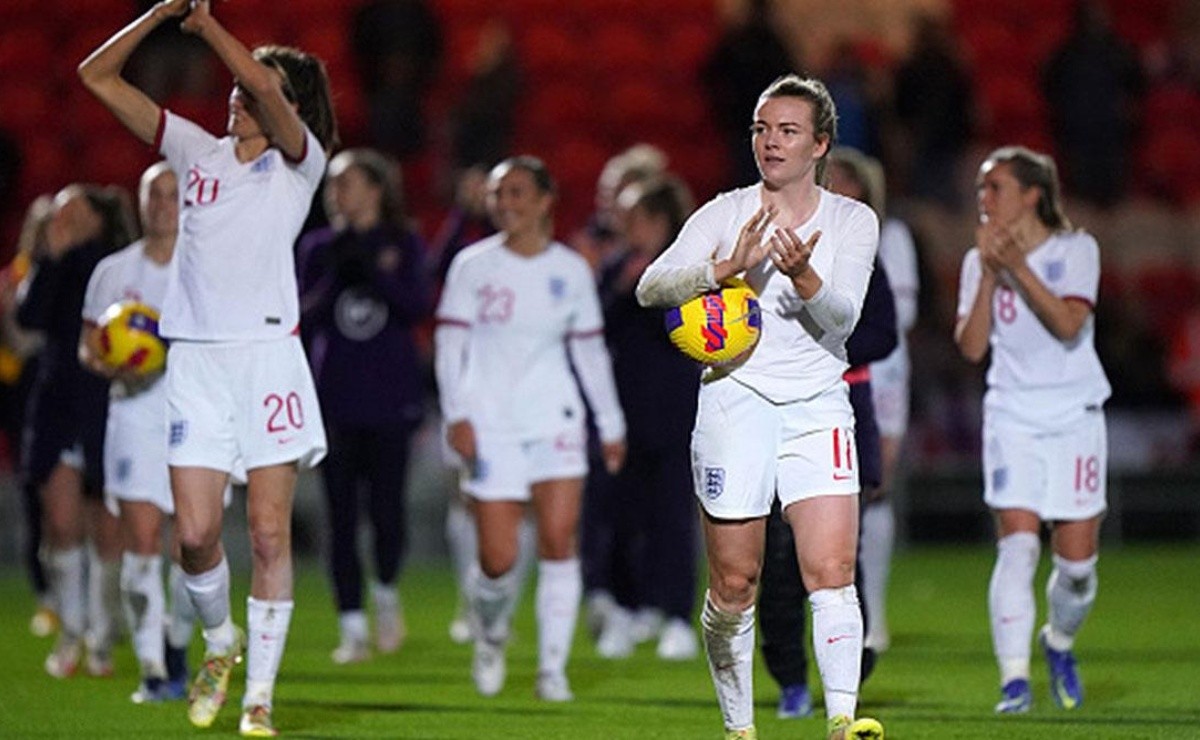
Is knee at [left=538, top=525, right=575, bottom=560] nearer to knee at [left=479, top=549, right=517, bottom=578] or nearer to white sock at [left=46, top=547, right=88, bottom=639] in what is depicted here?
knee at [left=479, top=549, right=517, bottom=578]

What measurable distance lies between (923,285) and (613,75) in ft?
28.5

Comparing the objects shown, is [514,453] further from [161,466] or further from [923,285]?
[923,285]

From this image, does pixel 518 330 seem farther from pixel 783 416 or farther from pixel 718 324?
pixel 718 324

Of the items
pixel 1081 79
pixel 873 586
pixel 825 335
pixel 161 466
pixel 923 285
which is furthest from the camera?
pixel 1081 79

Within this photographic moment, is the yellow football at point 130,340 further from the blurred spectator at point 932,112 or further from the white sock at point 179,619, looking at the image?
the blurred spectator at point 932,112

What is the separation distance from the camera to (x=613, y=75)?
21609 millimetres

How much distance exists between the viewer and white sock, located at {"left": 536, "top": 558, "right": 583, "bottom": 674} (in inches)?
410

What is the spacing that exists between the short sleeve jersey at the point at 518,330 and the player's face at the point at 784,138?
115 inches

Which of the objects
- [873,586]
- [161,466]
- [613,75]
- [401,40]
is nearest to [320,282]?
[161,466]

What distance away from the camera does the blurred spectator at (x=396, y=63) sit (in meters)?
19.5

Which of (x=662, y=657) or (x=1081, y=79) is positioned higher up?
(x=1081, y=79)

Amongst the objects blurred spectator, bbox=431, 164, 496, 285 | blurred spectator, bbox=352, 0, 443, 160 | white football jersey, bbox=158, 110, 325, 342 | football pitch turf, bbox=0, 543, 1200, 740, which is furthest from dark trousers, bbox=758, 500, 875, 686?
blurred spectator, bbox=352, 0, 443, 160

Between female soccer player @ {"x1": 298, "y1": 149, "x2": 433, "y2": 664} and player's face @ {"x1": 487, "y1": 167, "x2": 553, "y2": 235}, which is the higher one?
player's face @ {"x1": 487, "y1": 167, "x2": 553, "y2": 235}

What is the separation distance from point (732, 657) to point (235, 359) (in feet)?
7.25
